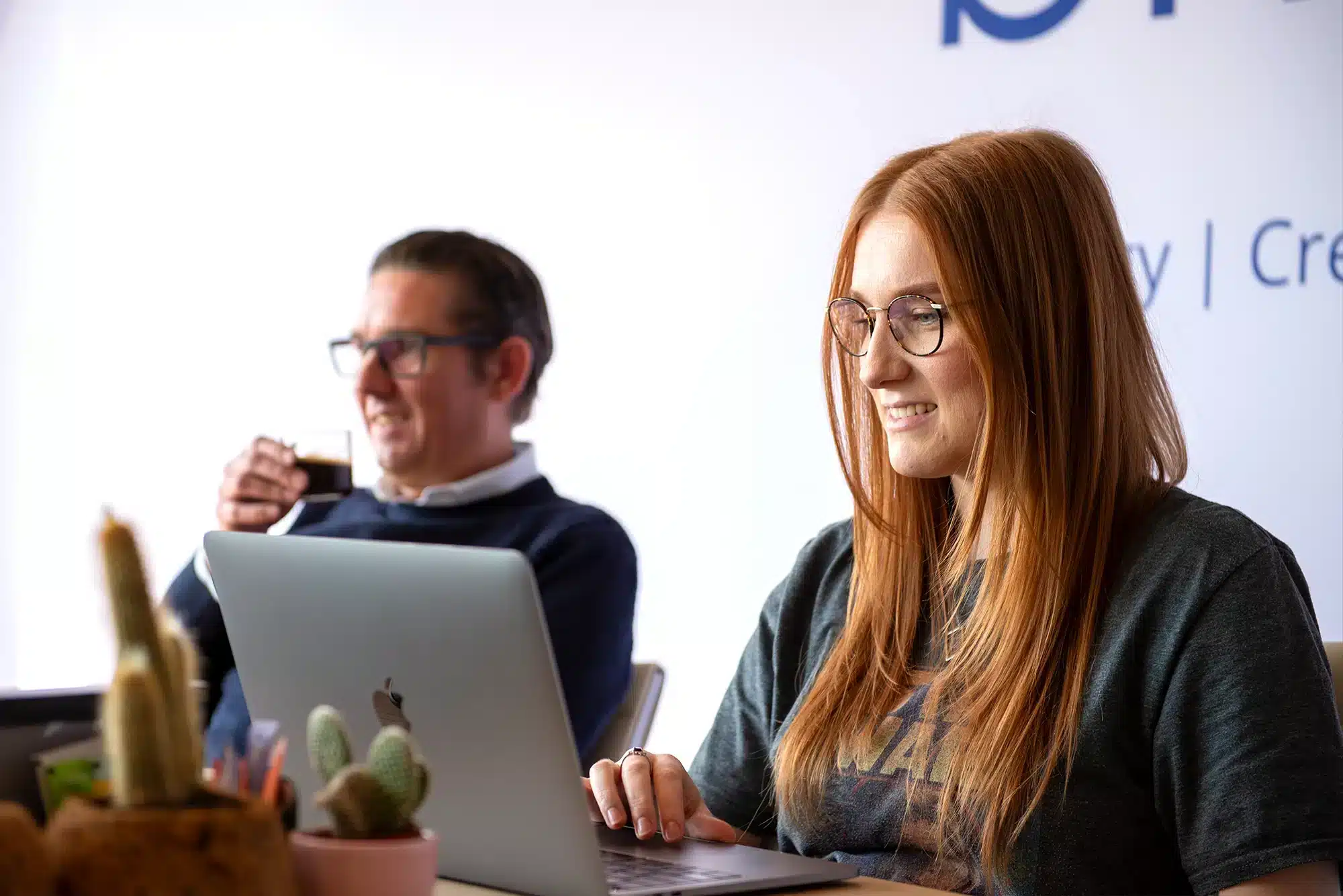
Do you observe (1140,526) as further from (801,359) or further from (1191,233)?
(801,359)

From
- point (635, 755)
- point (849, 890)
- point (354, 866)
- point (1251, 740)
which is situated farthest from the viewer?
point (635, 755)

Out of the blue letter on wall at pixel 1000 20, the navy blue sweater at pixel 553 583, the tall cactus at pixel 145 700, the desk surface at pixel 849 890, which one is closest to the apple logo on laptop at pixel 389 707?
the desk surface at pixel 849 890

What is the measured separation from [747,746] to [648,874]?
57 cm

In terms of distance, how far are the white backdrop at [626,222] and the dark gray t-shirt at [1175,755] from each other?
1250 mm

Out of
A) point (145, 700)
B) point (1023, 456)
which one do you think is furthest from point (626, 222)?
point (145, 700)

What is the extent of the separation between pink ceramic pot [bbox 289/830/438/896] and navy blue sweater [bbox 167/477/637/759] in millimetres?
1386

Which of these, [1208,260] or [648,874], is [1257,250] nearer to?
[1208,260]

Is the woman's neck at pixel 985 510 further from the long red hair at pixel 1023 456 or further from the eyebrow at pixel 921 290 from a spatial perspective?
the eyebrow at pixel 921 290

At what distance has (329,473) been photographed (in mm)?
2600

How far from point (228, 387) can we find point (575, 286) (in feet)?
3.82

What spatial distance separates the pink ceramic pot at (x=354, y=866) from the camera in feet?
2.61

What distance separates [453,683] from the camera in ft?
3.44

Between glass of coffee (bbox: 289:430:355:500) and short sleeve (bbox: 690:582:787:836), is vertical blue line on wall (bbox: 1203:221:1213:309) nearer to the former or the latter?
short sleeve (bbox: 690:582:787:836)

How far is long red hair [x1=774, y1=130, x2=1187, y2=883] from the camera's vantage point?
1.46m
